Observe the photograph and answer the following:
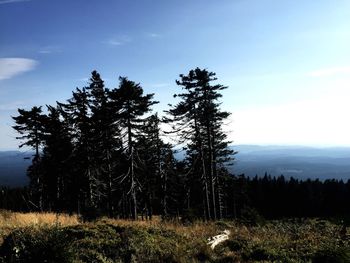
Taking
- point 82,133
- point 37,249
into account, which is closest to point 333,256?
point 37,249

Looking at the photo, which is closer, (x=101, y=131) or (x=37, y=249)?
(x=37, y=249)

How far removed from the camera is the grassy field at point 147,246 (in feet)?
25.0

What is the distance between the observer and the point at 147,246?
919 cm

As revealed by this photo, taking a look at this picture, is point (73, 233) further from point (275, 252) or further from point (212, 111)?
point (212, 111)

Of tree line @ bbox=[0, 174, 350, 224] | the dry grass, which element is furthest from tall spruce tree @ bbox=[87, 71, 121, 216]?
tree line @ bbox=[0, 174, 350, 224]

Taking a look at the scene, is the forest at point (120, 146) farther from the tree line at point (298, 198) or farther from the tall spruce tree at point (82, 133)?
the tree line at point (298, 198)

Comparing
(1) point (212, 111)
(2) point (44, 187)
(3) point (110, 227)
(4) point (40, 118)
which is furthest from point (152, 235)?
(2) point (44, 187)

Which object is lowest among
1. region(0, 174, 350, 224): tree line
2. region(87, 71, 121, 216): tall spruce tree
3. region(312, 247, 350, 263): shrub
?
region(0, 174, 350, 224): tree line

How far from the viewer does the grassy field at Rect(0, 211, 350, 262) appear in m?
7.61

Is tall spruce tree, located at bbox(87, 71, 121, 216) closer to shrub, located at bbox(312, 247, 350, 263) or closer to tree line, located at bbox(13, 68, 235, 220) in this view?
tree line, located at bbox(13, 68, 235, 220)

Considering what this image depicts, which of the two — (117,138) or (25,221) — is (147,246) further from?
(117,138)

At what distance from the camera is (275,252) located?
960 centimetres

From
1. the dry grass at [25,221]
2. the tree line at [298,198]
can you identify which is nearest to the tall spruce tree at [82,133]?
the dry grass at [25,221]

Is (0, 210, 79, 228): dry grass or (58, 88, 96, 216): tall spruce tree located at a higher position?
(58, 88, 96, 216): tall spruce tree
